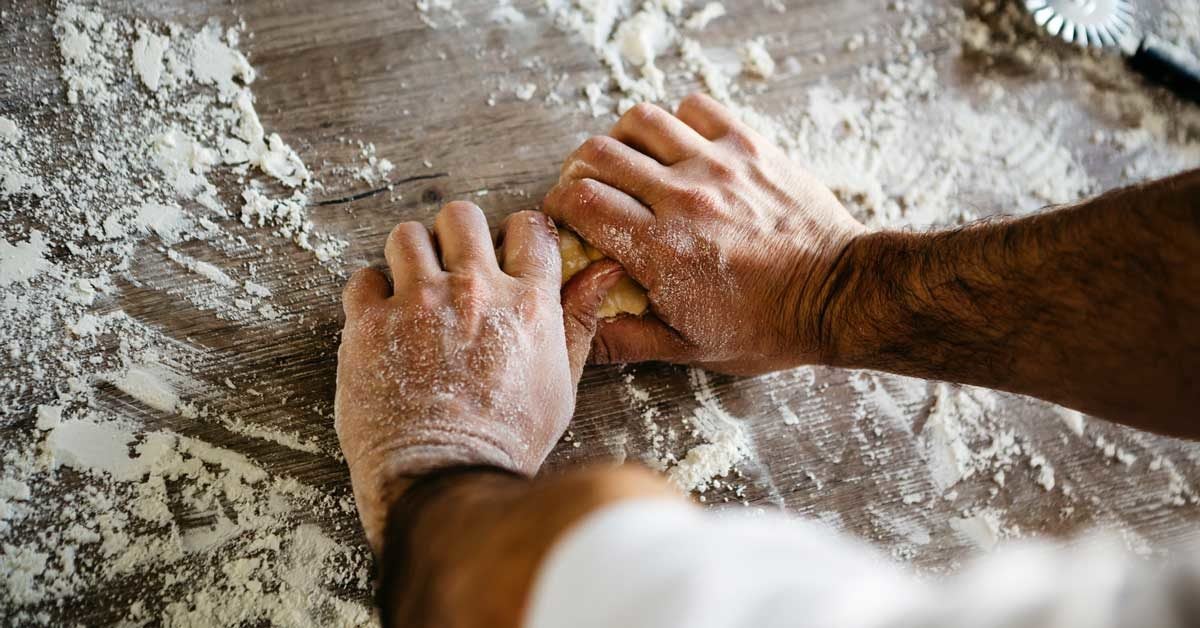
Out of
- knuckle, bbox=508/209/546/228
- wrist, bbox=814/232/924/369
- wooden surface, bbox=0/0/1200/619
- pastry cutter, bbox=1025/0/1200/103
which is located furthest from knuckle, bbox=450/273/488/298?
pastry cutter, bbox=1025/0/1200/103

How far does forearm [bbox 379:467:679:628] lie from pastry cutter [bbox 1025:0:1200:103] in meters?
1.21

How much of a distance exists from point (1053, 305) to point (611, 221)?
50cm

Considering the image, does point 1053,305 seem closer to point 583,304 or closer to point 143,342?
point 583,304

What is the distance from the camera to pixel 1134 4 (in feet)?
4.27

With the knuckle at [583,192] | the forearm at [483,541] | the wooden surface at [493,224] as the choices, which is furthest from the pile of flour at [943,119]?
the forearm at [483,541]

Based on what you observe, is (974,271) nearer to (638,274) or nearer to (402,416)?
(638,274)

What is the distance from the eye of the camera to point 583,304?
3.03 feet

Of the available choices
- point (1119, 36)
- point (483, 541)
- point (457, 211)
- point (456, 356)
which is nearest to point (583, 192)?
point (457, 211)

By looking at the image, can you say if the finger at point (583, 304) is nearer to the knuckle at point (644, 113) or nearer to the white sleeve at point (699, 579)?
the knuckle at point (644, 113)

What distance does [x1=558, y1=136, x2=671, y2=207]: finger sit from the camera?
94 centimetres

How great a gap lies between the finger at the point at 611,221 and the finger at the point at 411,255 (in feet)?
0.59

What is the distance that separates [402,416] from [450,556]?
247 mm

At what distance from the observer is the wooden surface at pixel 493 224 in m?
0.95

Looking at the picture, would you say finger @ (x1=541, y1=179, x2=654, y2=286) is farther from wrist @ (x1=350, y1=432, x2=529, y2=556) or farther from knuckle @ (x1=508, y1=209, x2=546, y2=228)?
wrist @ (x1=350, y1=432, x2=529, y2=556)
